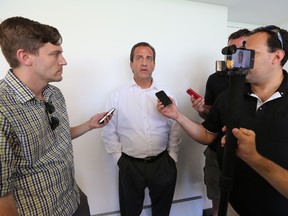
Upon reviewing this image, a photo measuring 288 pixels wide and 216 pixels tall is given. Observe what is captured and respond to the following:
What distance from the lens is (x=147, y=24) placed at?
1688 mm

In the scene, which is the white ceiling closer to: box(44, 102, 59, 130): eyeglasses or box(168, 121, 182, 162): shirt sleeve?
box(168, 121, 182, 162): shirt sleeve

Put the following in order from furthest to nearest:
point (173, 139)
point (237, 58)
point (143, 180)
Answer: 1. point (173, 139)
2. point (143, 180)
3. point (237, 58)

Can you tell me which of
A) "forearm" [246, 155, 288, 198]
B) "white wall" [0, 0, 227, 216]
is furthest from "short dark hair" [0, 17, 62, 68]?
"forearm" [246, 155, 288, 198]

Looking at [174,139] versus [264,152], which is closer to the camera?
[264,152]

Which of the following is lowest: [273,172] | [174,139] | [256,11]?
[174,139]

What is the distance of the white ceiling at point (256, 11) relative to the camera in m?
1.74

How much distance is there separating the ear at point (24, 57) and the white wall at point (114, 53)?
2.36 ft

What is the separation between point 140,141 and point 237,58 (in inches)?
42.5

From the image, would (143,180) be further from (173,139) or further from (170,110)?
(170,110)

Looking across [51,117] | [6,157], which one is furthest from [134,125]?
[6,157]

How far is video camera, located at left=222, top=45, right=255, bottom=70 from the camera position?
21.5 inches

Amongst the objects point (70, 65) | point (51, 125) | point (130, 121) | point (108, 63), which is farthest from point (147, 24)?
point (51, 125)

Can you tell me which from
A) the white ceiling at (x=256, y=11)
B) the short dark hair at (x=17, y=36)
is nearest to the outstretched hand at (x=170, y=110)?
the short dark hair at (x=17, y=36)

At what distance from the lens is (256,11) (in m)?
1.92
